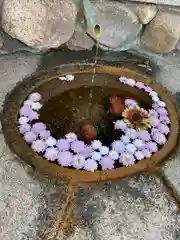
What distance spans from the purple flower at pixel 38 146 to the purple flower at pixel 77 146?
16 centimetres

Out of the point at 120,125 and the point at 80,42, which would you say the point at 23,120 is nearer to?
the point at 120,125

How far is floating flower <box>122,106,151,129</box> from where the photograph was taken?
245cm

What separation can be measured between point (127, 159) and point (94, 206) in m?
0.36

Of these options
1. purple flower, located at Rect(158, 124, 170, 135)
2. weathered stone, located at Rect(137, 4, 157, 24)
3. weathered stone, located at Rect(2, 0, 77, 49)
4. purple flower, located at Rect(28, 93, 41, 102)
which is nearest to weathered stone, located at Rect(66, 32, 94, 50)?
weathered stone, located at Rect(2, 0, 77, 49)

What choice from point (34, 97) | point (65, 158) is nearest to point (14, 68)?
point (34, 97)

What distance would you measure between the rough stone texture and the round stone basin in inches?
2.1

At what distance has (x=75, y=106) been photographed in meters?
2.54

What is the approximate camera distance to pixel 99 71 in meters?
2.78

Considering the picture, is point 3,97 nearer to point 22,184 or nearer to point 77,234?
point 22,184

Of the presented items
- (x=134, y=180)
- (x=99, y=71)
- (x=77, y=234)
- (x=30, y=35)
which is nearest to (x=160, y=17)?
(x=99, y=71)

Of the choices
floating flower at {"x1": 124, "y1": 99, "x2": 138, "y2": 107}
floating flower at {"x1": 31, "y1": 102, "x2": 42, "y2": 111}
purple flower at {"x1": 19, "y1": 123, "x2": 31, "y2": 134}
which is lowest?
purple flower at {"x1": 19, "y1": 123, "x2": 31, "y2": 134}

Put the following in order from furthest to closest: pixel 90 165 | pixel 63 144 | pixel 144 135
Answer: pixel 144 135 < pixel 63 144 < pixel 90 165

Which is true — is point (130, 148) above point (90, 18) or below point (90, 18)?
below

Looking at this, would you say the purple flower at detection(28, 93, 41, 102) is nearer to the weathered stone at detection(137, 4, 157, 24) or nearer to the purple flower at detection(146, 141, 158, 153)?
the purple flower at detection(146, 141, 158, 153)
